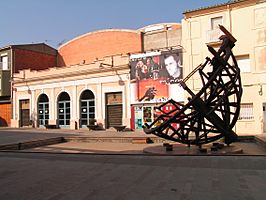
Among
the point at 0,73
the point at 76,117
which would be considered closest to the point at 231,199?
the point at 76,117

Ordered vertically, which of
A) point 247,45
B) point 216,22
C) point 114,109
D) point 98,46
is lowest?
point 114,109

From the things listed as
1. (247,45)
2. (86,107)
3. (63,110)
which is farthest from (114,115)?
(247,45)

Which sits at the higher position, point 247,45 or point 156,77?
point 247,45

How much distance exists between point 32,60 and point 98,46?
27.8ft

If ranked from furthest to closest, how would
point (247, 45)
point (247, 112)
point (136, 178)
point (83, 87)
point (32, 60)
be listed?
point (32, 60), point (83, 87), point (247, 45), point (247, 112), point (136, 178)

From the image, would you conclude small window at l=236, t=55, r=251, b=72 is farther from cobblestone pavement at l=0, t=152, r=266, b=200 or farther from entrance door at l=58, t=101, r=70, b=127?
entrance door at l=58, t=101, r=70, b=127

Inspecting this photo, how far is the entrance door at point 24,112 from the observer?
3262 cm

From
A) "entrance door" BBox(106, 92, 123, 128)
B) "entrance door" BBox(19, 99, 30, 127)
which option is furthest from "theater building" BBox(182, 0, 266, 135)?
"entrance door" BBox(19, 99, 30, 127)

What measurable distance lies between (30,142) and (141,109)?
10.2 metres

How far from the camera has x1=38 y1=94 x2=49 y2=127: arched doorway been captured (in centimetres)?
3083

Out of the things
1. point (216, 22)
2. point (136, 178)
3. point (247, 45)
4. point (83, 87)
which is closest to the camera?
point (136, 178)

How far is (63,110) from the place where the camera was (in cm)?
2938

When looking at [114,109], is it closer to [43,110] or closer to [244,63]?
[43,110]

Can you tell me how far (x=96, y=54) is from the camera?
114 ft
